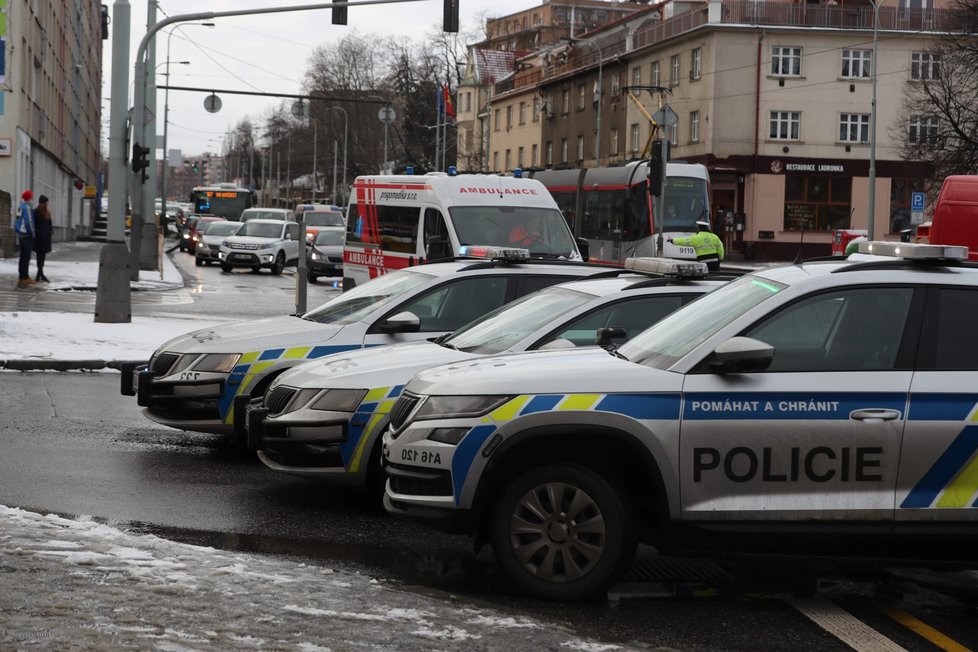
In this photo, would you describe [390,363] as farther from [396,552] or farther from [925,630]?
[925,630]

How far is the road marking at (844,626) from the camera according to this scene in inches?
220

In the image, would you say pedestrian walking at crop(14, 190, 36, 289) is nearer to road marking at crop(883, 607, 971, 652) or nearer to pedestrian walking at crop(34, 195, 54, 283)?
pedestrian walking at crop(34, 195, 54, 283)

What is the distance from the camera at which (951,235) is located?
53.8 feet

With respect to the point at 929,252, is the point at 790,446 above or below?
below

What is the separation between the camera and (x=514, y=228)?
1886cm

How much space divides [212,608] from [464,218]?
47.0 feet

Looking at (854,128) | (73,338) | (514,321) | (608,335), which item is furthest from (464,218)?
(854,128)

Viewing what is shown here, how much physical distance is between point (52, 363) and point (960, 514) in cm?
1124

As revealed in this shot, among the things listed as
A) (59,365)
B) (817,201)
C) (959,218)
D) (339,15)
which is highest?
(339,15)

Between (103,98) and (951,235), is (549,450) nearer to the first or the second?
(951,235)

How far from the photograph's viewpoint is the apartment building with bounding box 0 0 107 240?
4053cm

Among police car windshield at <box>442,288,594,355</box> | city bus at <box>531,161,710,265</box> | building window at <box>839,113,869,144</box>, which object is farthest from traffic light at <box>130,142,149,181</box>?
building window at <box>839,113,869,144</box>

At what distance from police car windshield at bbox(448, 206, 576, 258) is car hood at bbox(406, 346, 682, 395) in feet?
39.4

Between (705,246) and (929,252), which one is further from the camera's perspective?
(705,246)
